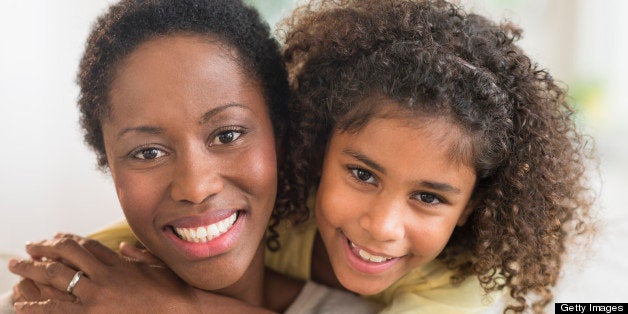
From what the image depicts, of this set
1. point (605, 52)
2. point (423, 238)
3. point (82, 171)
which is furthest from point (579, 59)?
point (82, 171)

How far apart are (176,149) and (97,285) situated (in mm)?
296

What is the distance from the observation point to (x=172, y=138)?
1108mm

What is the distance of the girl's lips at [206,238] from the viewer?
1.17 meters

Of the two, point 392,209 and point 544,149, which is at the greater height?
point 544,149

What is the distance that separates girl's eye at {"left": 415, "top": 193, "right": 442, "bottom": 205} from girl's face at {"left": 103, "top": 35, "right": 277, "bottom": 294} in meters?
0.26

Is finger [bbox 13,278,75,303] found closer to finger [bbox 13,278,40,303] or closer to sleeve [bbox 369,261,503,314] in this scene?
finger [bbox 13,278,40,303]

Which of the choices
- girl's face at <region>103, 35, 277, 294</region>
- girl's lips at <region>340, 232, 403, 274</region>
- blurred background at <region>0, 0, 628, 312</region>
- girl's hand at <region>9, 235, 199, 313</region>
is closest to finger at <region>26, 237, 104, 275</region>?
girl's hand at <region>9, 235, 199, 313</region>

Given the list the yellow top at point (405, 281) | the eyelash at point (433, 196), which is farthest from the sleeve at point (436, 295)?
the eyelash at point (433, 196)

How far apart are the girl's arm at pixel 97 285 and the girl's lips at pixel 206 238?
100 mm

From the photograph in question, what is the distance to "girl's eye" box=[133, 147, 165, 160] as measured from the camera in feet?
3.70

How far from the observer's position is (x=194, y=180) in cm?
110

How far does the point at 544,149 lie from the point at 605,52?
48.4 inches

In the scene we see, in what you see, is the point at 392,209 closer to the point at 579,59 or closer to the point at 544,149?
the point at 544,149

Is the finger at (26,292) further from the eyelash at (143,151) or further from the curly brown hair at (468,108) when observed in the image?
the curly brown hair at (468,108)
